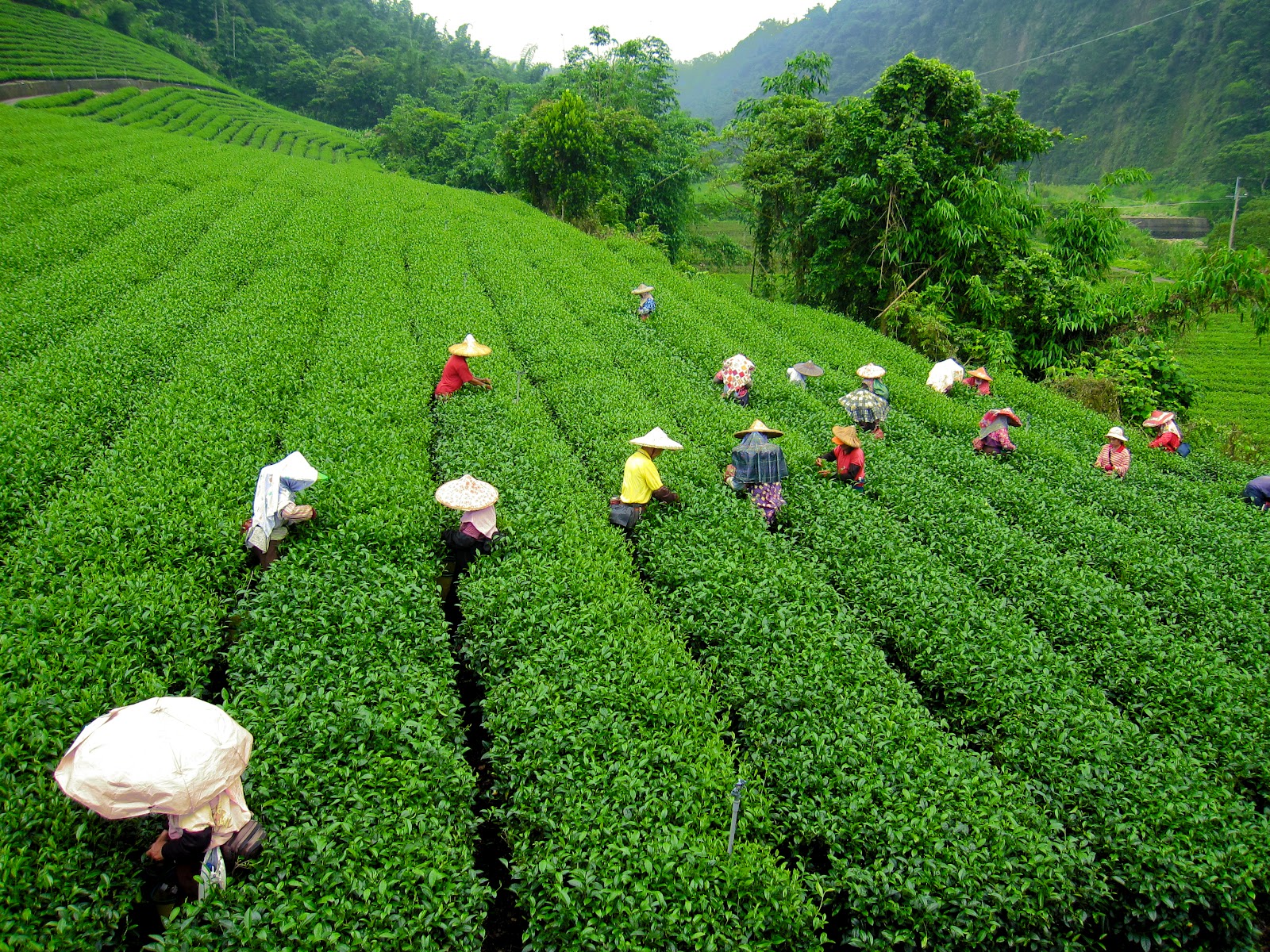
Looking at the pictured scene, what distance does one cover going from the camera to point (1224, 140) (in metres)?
51.5

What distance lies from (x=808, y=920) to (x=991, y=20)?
358 feet

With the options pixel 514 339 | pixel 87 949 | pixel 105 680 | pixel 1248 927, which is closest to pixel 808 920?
pixel 1248 927

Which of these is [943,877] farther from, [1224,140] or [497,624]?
[1224,140]

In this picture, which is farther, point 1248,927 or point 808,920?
point 1248,927

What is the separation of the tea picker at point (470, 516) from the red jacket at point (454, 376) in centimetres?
419

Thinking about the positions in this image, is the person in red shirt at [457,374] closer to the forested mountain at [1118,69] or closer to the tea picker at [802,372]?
the tea picker at [802,372]

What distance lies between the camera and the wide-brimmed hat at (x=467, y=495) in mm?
7250

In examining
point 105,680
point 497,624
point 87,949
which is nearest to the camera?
point 87,949

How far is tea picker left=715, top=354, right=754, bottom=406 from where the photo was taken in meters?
13.0

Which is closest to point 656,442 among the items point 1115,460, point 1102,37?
point 1115,460

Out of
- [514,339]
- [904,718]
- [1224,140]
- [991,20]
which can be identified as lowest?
[904,718]

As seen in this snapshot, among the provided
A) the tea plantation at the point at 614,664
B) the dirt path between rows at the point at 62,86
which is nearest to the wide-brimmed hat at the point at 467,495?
the tea plantation at the point at 614,664

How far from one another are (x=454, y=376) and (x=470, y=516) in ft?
15.1

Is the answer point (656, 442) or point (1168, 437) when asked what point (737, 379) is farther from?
point (1168, 437)
